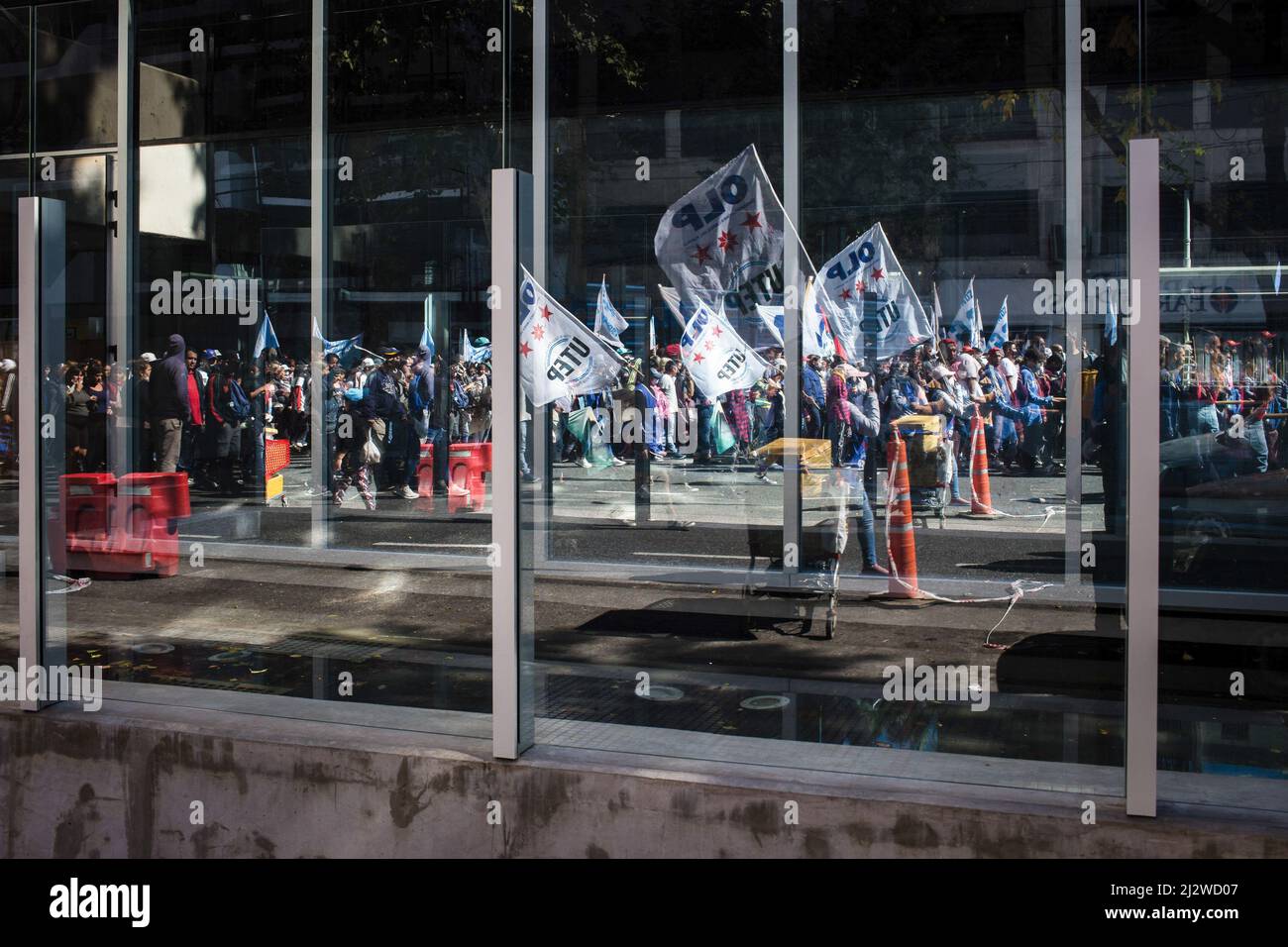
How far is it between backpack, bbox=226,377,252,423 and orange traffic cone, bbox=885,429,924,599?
4.34 metres

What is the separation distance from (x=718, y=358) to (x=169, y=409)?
14.2 ft

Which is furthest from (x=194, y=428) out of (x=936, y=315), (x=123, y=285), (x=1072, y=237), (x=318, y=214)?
(x=1072, y=237)

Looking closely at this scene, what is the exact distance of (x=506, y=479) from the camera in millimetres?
4145

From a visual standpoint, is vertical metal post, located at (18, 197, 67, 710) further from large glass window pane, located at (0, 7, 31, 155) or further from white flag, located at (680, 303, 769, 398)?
white flag, located at (680, 303, 769, 398)

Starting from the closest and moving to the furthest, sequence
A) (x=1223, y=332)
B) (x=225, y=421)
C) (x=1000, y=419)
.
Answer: (x=225, y=421)
(x=1223, y=332)
(x=1000, y=419)

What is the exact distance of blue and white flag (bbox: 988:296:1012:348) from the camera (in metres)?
9.44

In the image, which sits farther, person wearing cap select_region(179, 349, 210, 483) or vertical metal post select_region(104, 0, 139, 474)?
person wearing cap select_region(179, 349, 210, 483)

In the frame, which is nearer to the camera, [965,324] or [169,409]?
[169,409]

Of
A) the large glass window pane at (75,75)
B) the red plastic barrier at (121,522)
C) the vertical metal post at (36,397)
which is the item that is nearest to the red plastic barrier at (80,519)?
the red plastic barrier at (121,522)

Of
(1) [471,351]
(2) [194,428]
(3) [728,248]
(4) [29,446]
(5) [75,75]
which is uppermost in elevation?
(5) [75,75]

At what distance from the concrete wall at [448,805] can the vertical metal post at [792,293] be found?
182 inches

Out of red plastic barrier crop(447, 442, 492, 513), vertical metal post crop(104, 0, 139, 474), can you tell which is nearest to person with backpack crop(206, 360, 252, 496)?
vertical metal post crop(104, 0, 139, 474)

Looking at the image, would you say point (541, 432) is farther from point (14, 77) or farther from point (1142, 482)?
point (14, 77)
